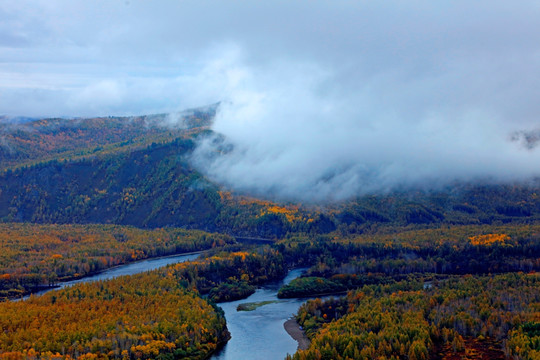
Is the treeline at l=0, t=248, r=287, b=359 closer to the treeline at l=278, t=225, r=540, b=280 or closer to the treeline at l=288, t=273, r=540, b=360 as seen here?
the treeline at l=288, t=273, r=540, b=360

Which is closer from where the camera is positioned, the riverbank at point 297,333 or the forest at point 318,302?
the forest at point 318,302

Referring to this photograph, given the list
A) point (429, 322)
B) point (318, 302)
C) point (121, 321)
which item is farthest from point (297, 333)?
point (121, 321)

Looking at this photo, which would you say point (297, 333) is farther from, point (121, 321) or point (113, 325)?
point (113, 325)

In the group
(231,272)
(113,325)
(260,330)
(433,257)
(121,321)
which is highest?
(113,325)

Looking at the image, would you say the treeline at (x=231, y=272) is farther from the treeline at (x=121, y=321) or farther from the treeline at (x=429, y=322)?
the treeline at (x=429, y=322)

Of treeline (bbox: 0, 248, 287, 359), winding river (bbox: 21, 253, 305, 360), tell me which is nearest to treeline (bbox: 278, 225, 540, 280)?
winding river (bbox: 21, 253, 305, 360)

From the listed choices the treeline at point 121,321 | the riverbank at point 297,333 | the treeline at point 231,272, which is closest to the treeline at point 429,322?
the riverbank at point 297,333
